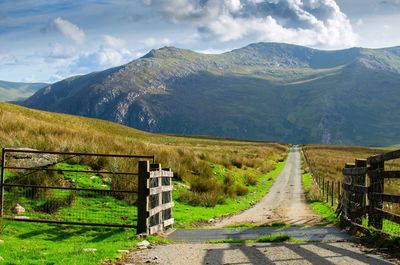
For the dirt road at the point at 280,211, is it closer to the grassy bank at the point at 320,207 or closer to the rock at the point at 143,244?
the grassy bank at the point at 320,207

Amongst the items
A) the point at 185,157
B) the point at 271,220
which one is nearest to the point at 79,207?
the point at 271,220

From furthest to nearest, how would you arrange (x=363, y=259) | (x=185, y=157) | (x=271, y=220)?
(x=185, y=157) → (x=271, y=220) → (x=363, y=259)

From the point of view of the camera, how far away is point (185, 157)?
31984 millimetres

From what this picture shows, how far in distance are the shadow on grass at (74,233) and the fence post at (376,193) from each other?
7.97 m

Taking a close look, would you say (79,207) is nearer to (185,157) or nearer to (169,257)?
(169,257)

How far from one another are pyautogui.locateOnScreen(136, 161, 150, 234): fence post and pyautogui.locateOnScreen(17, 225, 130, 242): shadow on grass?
1130 mm

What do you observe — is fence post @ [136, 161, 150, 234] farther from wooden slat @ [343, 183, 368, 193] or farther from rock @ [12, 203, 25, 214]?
wooden slat @ [343, 183, 368, 193]

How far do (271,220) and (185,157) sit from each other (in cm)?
1193

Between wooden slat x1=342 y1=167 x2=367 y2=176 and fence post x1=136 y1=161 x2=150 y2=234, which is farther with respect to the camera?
wooden slat x1=342 y1=167 x2=367 y2=176

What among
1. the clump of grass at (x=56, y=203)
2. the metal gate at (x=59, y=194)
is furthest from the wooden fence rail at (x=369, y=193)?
the clump of grass at (x=56, y=203)

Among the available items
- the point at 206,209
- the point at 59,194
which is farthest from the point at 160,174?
the point at 206,209

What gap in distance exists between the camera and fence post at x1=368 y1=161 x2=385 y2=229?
13547mm

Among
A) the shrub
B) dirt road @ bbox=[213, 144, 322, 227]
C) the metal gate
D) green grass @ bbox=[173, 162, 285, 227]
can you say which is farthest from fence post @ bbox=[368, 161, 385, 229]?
the shrub

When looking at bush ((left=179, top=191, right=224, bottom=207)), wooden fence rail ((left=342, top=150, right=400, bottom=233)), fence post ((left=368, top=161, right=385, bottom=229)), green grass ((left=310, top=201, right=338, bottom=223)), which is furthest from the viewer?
bush ((left=179, top=191, right=224, bottom=207))
